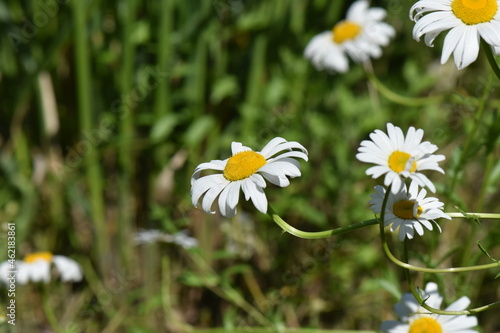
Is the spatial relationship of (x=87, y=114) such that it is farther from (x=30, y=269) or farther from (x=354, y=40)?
(x=354, y=40)

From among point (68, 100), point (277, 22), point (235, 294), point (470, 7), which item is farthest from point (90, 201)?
point (470, 7)

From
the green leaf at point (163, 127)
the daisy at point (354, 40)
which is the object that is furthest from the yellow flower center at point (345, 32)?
the green leaf at point (163, 127)

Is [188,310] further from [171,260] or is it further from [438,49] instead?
[438,49]

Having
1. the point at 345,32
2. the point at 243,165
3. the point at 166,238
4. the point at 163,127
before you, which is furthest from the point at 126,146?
the point at 243,165

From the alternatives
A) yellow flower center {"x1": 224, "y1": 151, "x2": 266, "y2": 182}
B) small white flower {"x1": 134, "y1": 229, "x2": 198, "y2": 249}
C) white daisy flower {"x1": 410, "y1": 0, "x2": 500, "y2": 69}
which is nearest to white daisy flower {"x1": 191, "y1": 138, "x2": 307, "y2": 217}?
→ yellow flower center {"x1": 224, "y1": 151, "x2": 266, "y2": 182}

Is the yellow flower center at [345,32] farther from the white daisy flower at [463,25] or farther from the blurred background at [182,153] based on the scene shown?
the white daisy flower at [463,25]
